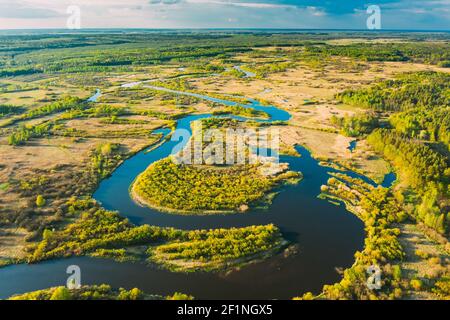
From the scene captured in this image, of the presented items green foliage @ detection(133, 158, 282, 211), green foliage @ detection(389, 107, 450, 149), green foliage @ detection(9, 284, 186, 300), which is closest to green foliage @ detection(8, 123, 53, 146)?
green foliage @ detection(133, 158, 282, 211)

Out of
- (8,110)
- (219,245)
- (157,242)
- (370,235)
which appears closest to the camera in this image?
(219,245)

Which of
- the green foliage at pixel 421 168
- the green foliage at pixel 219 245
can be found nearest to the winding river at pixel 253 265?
the green foliage at pixel 219 245

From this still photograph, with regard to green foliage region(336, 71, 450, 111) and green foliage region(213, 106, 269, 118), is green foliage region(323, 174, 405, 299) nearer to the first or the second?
green foliage region(213, 106, 269, 118)

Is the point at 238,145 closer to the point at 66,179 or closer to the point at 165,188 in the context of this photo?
the point at 165,188

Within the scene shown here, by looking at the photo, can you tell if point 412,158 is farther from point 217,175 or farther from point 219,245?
point 219,245

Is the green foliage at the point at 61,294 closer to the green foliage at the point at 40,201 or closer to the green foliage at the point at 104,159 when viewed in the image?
the green foliage at the point at 40,201

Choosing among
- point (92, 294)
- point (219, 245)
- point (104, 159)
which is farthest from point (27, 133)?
point (219, 245)

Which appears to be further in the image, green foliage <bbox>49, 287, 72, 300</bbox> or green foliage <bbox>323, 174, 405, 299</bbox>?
green foliage <bbox>323, 174, 405, 299</bbox>
